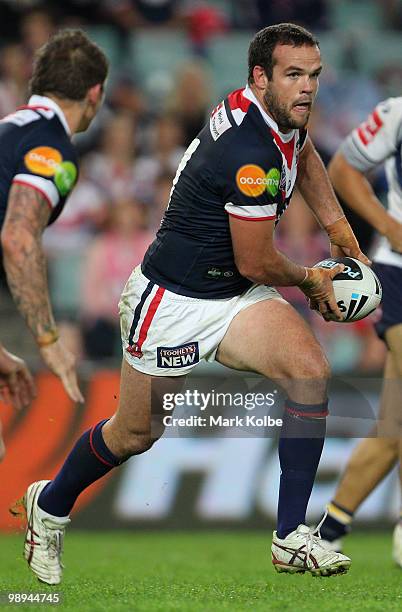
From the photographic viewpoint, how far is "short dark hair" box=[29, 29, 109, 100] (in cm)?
554

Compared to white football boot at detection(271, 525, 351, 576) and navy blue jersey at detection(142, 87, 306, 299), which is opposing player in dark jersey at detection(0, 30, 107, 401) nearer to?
navy blue jersey at detection(142, 87, 306, 299)

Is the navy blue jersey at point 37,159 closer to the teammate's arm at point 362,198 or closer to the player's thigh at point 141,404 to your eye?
the player's thigh at point 141,404

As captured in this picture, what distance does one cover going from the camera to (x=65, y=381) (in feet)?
16.6

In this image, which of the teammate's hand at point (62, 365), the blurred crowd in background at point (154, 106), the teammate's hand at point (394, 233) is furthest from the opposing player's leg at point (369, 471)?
the blurred crowd in background at point (154, 106)

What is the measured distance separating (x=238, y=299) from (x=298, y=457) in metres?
0.77

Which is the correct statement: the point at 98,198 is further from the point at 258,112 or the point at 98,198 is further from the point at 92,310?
the point at 258,112

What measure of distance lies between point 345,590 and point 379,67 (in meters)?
9.12

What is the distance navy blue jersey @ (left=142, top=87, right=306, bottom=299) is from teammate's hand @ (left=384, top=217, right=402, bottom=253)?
1.32 metres

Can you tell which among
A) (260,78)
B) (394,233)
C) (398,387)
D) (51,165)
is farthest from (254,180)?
(398,387)

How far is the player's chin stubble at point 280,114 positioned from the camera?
16.4ft

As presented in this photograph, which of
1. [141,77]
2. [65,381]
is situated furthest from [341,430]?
[141,77]

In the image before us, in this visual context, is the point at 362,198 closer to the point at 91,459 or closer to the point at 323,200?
the point at 323,200

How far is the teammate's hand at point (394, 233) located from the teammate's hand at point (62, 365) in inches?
89.2

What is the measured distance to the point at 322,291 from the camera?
5191 millimetres
